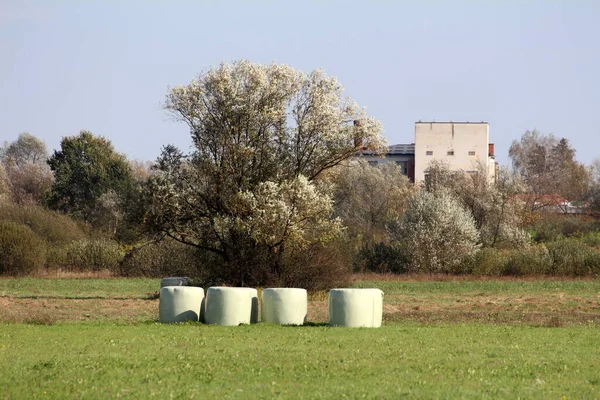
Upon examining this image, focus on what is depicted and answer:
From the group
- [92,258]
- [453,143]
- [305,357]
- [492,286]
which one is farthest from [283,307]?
[453,143]

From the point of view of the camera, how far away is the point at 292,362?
18.6 meters

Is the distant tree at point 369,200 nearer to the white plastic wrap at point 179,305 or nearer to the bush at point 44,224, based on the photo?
the bush at point 44,224

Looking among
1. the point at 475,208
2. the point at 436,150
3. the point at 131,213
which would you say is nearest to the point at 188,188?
the point at 131,213

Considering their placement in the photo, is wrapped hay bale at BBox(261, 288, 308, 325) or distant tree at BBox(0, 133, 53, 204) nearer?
wrapped hay bale at BBox(261, 288, 308, 325)

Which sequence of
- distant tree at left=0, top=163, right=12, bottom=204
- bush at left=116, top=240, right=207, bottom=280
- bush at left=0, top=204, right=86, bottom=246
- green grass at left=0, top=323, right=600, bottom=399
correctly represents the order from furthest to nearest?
distant tree at left=0, top=163, right=12, bottom=204
bush at left=0, top=204, right=86, bottom=246
bush at left=116, top=240, right=207, bottom=280
green grass at left=0, top=323, right=600, bottom=399

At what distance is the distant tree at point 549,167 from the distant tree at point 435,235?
63756 millimetres

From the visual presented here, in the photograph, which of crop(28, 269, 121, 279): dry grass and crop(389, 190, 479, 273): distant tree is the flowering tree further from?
crop(389, 190, 479, 273): distant tree

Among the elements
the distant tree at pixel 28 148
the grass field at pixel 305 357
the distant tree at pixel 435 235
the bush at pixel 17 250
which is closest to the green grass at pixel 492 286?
the distant tree at pixel 435 235

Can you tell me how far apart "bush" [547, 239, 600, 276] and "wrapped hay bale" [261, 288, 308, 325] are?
45545 millimetres

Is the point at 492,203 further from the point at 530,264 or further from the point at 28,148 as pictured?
the point at 28,148

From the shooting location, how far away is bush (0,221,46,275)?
6331 centimetres

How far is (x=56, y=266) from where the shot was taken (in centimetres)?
7100

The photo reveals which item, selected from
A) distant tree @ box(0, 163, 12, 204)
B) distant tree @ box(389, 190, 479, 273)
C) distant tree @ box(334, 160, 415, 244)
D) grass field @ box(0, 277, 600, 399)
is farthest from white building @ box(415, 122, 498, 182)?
grass field @ box(0, 277, 600, 399)

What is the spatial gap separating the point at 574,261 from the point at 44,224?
1591 inches
